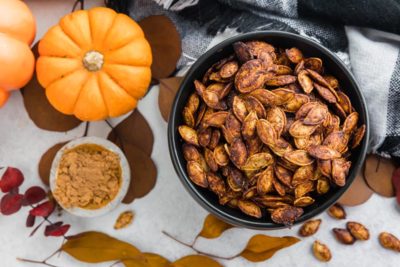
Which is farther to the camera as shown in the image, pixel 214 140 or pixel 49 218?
pixel 49 218

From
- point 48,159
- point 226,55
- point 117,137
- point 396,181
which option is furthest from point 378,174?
point 48,159

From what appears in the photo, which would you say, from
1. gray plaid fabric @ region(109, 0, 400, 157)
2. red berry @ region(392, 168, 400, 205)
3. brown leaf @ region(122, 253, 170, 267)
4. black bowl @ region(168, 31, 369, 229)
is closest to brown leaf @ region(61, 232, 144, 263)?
brown leaf @ region(122, 253, 170, 267)

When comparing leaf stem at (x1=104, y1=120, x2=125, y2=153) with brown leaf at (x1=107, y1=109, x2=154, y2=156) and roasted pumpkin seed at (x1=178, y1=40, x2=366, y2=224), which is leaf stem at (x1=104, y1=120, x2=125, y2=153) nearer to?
brown leaf at (x1=107, y1=109, x2=154, y2=156)

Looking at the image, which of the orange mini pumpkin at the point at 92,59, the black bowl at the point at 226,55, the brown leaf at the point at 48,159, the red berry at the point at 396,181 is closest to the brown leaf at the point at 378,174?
the red berry at the point at 396,181

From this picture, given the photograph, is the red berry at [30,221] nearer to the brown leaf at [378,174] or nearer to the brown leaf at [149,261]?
the brown leaf at [149,261]

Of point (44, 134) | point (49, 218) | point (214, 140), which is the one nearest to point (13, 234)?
point (49, 218)

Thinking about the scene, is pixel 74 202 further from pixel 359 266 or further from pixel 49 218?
pixel 359 266
